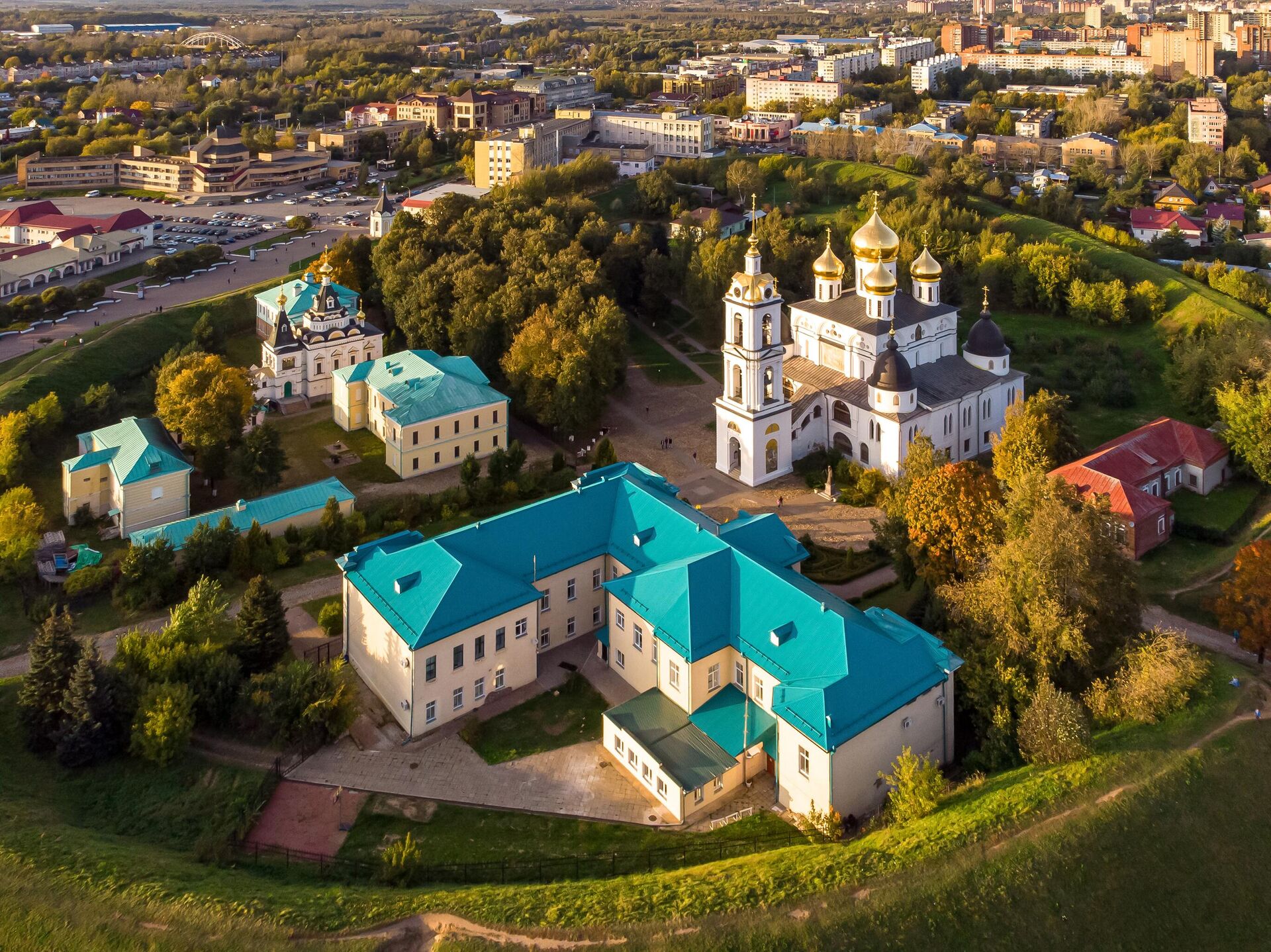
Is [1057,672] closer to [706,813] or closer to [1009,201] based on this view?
[706,813]

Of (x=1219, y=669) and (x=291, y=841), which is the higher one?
(x=1219, y=669)

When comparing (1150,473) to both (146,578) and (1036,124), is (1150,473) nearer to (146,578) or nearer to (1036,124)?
(146,578)

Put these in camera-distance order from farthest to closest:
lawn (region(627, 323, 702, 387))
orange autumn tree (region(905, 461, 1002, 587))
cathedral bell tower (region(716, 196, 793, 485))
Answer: lawn (region(627, 323, 702, 387)) → cathedral bell tower (region(716, 196, 793, 485)) → orange autumn tree (region(905, 461, 1002, 587))

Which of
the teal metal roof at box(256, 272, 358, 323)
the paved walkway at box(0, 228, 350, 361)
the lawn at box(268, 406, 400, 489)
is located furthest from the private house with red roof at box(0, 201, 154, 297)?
the lawn at box(268, 406, 400, 489)

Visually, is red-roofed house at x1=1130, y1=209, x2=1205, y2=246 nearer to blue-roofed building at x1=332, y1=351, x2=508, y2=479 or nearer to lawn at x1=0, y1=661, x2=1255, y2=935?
blue-roofed building at x1=332, y1=351, x2=508, y2=479

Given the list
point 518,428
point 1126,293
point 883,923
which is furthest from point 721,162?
point 883,923
